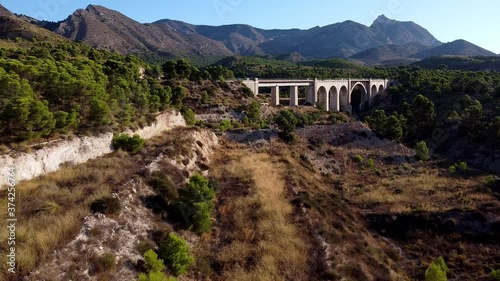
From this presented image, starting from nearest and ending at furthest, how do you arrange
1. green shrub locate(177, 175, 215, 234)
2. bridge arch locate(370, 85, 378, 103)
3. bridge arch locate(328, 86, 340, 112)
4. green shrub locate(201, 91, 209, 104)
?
green shrub locate(177, 175, 215, 234) < green shrub locate(201, 91, 209, 104) < bridge arch locate(328, 86, 340, 112) < bridge arch locate(370, 85, 378, 103)

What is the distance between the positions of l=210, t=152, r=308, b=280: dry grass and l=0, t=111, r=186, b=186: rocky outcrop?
10.1 m

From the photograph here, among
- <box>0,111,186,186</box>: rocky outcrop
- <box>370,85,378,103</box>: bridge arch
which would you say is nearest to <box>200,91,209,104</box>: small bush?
<box>0,111,186,186</box>: rocky outcrop

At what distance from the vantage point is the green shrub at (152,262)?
16016 millimetres

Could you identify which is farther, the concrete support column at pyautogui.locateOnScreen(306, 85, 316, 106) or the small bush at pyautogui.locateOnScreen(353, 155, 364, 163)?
the concrete support column at pyautogui.locateOnScreen(306, 85, 316, 106)

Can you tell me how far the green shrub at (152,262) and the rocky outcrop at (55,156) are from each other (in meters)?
9.10

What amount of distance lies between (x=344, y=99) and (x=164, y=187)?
338 feet

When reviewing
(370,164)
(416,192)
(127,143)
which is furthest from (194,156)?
(370,164)

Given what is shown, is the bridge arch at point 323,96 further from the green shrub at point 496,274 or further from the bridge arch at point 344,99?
the green shrub at point 496,274

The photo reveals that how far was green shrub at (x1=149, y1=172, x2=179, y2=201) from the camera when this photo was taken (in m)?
22.9

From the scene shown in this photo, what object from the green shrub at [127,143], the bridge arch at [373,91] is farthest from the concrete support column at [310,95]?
the green shrub at [127,143]

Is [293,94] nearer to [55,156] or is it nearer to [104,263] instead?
[55,156]

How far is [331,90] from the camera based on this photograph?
111562mm

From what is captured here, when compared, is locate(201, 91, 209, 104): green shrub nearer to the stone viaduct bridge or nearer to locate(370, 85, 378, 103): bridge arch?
the stone viaduct bridge

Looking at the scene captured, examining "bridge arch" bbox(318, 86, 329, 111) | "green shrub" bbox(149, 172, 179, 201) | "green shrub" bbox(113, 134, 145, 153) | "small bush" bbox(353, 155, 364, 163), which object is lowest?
"small bush" bbox(353, 155, 364, 163)
